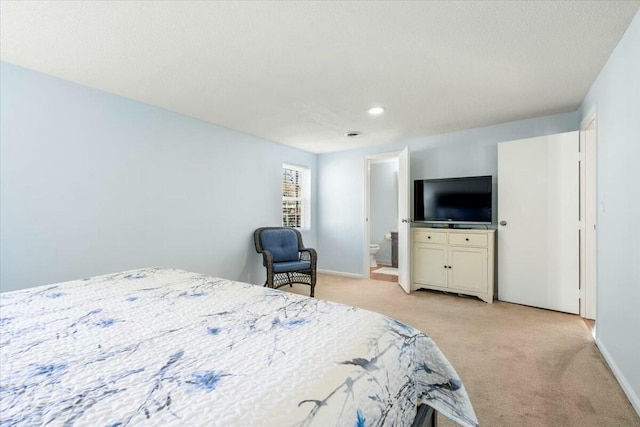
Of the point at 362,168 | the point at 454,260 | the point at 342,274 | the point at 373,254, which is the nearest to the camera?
the point at 454,260

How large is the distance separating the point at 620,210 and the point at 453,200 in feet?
6.64

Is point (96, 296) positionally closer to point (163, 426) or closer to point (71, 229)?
point (163, 426)

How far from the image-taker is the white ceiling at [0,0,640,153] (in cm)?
164

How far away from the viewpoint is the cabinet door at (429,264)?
3926mm

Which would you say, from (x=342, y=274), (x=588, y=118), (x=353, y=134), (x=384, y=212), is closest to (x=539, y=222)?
(x=588, y=118)

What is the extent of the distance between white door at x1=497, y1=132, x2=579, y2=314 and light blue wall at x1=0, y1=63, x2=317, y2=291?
133 inches

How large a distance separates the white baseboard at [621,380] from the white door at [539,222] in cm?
105

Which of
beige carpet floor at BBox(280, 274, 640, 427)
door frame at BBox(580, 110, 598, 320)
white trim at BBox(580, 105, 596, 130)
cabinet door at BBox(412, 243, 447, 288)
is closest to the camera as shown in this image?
beige carpet floor at BBox(280, 274, 640, 427)

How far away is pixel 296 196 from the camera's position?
17.0 ft

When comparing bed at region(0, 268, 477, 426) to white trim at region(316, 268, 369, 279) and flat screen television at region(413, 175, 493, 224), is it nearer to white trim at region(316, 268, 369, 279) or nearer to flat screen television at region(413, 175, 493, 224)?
flat screen television at region(413, 175, 493, 224)

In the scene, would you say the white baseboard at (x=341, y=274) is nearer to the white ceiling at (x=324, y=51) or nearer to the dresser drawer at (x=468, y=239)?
the dresser drawer at (x=468, y=239)

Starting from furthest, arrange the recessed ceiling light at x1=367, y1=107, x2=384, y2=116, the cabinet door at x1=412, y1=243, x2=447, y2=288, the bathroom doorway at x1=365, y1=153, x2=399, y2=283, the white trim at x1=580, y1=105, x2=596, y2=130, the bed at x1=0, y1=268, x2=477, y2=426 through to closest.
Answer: the bathroom doorway at x1=365, y1=153, x2=399, y2=283, the cabinet door at x1=412, y1=243, x2=447, y2=288, the recessed ceiling light at x1=367, y1=107, x2=384, y2=116, the white trim at x1=580, y1=105, x2=596, y2=130, the bed at x1=0, y1=268, x2=477, y2=426

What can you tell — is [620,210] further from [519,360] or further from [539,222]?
[539,222]

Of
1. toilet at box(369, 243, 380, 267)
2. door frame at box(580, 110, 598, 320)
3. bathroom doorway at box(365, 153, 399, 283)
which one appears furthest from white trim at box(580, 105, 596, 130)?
toilet at box(369, 243, 380, 267)
